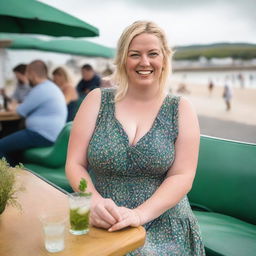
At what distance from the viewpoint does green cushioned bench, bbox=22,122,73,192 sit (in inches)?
117

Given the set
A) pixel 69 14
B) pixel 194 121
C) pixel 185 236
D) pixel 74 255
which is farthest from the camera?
pixel 69 14

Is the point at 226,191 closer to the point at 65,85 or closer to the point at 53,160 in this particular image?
the point at 53,160

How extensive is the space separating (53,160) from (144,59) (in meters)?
1.89

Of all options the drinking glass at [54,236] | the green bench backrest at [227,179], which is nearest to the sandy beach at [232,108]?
the green bench backrest at [227,179]

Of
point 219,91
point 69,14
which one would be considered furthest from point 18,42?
point 219,91

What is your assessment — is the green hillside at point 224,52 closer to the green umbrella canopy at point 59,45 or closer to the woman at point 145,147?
the green umbrella canopy at point 59,45

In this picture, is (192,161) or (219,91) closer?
(192,161)

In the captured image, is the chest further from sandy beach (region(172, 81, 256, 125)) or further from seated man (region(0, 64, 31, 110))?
sandy beach (region(172, 81, 256, 125))

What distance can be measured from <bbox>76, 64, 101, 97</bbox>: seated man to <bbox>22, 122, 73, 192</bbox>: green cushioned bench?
3715 millimetres

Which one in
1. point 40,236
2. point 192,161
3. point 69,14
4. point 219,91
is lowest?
point 219,91

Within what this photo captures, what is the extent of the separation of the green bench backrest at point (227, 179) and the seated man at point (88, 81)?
16.1ft

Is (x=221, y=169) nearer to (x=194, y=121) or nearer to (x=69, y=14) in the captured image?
(x=194, y=121)

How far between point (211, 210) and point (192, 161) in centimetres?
88

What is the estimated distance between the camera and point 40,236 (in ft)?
3.43
